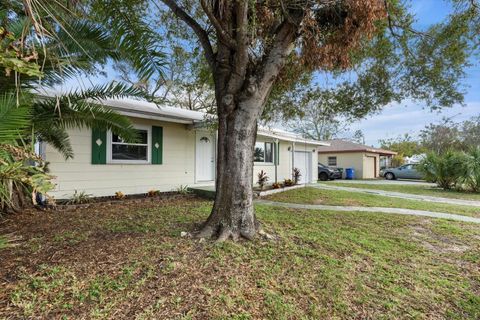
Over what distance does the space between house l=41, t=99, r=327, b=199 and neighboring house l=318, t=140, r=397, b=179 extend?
14645 millimetres

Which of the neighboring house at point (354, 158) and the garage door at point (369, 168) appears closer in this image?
the neighboring house at point (354, 158)

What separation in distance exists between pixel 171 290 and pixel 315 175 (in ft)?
52.8

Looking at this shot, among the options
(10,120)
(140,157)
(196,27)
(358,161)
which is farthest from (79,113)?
(358,161)

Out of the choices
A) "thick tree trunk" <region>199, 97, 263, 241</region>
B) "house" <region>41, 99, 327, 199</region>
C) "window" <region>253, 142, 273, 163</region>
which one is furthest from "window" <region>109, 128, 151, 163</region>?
"window" <region>253, 142, 273, 163</region>

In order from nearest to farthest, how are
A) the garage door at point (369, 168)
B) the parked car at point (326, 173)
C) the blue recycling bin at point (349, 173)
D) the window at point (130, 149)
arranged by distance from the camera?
the window at point (130, 149), the parked car at point (326, 173), the blue recycling bin at point (349, 173), the garage door at point (369, 168)

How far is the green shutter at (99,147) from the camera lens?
7.99m

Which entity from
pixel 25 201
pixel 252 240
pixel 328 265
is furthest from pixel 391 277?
pixel 25 201

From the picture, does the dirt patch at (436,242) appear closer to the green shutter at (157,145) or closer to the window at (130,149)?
the window at (130,149)

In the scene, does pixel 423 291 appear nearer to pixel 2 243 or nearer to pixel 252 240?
pixel 252 240

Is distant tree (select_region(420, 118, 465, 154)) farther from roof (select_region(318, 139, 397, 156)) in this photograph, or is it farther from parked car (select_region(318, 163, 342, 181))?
parked car (select_region(318, 163, 342, 181))

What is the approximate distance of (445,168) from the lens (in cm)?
1455

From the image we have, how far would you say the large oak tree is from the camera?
444 cm

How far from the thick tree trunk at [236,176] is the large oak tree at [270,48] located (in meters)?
0.02

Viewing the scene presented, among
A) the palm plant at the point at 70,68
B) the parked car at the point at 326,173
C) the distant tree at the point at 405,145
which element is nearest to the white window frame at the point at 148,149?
the palm plant at the point at 70,68
